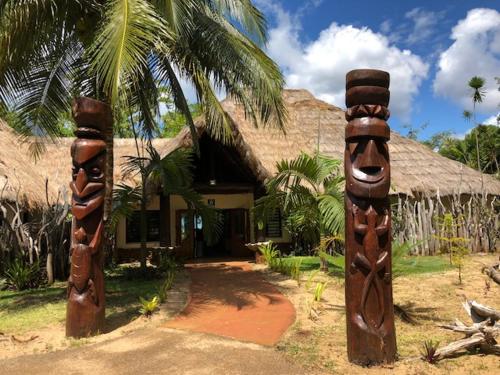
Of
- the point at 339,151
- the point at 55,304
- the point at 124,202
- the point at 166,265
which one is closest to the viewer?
the point at 55,304

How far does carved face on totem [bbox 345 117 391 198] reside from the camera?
4.05 metres

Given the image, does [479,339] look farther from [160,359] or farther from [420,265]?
[420,265]

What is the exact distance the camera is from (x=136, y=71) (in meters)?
6.29

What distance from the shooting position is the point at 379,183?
13.3 feet

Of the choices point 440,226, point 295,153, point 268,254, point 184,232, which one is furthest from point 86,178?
point 440,226

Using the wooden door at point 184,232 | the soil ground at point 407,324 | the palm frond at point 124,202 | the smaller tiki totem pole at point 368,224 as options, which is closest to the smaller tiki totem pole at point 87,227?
the soil ground at point 407,324

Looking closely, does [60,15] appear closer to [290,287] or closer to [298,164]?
[298,164]

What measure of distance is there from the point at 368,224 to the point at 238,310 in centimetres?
290

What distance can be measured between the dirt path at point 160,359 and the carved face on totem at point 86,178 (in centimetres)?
155

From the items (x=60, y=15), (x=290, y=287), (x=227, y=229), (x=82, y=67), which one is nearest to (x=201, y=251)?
(x=227, y=229)

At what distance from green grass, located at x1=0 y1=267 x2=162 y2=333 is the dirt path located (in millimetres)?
863

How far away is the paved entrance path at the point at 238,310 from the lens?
5238mm

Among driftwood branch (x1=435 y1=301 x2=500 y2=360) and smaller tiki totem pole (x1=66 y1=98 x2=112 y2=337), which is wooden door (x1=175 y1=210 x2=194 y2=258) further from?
driftwood branch (x1=435 y1=301 x2=500 y2=360)

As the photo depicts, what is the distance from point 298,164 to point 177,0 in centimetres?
381
